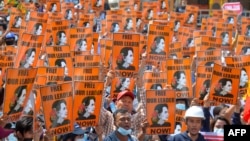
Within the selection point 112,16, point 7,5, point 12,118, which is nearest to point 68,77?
point 12,118

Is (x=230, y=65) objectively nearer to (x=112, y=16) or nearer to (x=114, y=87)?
(x=114, y=87)

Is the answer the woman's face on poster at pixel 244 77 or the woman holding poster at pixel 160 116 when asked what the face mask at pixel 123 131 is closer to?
the woman holding poster at pixel 160 116

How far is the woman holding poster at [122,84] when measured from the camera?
11.9 metres

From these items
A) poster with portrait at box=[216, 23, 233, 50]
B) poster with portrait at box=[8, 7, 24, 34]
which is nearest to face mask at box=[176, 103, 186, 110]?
poster with portrait at box=[216, 23, 233, 50]

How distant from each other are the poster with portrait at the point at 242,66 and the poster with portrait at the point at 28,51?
8.53 feet

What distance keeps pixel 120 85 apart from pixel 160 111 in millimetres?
1782

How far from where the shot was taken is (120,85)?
11969mm

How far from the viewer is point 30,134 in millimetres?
9117

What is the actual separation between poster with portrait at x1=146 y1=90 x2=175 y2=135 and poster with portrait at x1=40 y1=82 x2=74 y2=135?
102cm

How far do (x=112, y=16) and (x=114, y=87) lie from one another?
21.3 ft

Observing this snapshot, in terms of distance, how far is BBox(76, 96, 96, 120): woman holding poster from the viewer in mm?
9828

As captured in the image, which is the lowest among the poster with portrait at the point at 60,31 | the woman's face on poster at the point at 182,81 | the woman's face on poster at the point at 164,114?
the woman's face on poster at the point at 164,114

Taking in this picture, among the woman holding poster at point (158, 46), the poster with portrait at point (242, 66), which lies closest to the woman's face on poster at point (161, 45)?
the woman holding poster at point (158, 46)

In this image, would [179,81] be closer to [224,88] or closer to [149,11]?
[224,88]
